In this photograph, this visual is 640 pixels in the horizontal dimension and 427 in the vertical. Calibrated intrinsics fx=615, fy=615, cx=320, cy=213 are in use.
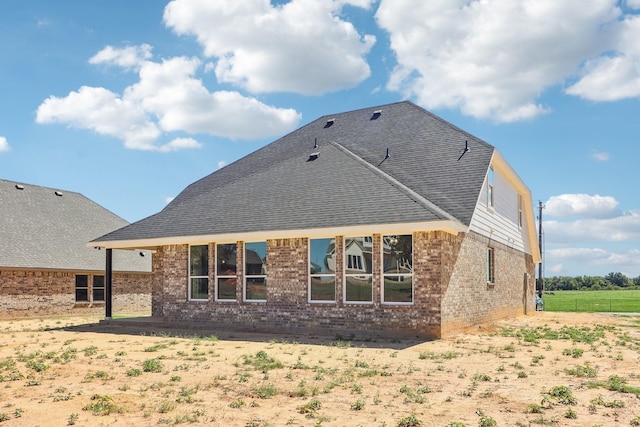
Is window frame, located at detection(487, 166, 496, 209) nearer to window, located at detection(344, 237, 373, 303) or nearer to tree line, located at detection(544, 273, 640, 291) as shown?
window, located at detection(344, 237, 373, 303)

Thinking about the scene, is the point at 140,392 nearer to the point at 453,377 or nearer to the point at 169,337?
the point at 453,377

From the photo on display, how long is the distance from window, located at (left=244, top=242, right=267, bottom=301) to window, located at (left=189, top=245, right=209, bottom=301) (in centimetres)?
160

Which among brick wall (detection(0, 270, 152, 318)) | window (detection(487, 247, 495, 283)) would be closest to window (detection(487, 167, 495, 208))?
window (detection(487, 247, 495, 283))

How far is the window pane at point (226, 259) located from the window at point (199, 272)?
1.49 feet

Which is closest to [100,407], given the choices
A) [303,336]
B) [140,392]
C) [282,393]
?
[140,392]

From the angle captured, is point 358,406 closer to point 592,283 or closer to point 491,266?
point 491,266

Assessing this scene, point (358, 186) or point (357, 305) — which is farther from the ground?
point (358, 186)

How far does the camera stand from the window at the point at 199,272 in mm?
19844

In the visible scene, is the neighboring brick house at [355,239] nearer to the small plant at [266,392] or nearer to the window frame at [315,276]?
the window frame at [315,276]

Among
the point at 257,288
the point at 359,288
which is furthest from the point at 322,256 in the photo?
the point at 257,288

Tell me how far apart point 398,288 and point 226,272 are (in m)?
5.88

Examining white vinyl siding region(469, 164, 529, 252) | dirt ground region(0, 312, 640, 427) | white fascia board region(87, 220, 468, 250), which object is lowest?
dirt ground region(0, 312, 640, 427)

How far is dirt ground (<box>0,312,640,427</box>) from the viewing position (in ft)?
24.7

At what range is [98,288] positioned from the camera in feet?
101
